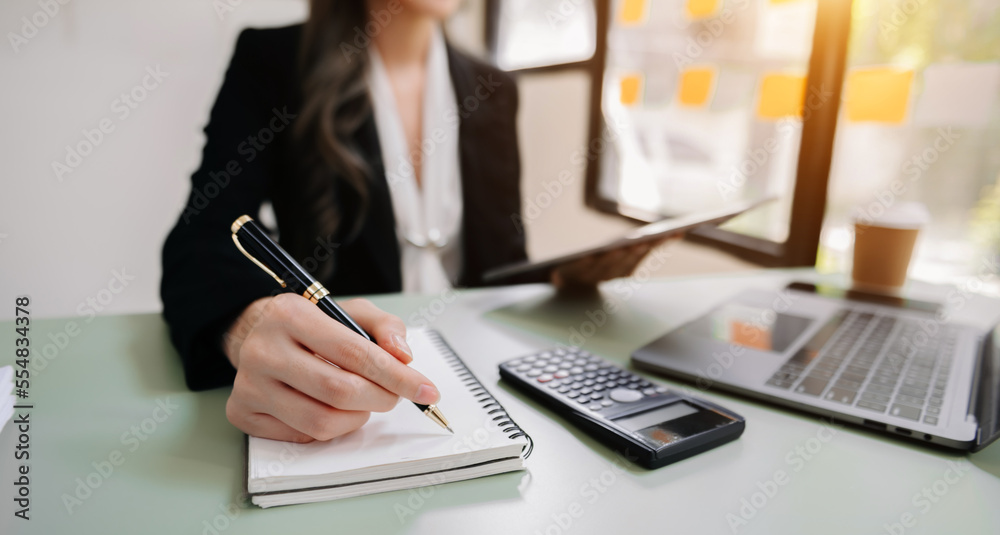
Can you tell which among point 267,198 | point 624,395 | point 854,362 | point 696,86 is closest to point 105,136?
point 267,198

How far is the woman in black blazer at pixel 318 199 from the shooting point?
0.38 meters

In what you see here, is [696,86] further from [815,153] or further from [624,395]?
[624,395]

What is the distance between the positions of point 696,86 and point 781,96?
37 centimetres

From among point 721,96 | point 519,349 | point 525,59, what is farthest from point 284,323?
point 525,59

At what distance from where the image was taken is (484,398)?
1.47ft

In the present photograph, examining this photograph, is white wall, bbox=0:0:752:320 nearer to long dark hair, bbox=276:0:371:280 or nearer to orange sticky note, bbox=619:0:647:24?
orange sticky note, bbox=619:0:647:24

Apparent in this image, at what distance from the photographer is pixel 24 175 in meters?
1.59

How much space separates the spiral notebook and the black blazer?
0.60 ft

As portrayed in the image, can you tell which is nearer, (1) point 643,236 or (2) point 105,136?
(1) point 643,236

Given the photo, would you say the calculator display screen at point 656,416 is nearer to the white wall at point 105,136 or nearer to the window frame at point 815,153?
the window frame at point 815,153

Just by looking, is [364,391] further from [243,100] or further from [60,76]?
[60,76]

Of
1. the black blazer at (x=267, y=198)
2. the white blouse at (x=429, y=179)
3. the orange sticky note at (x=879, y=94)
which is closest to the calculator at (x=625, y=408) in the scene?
the black blazer at (x=267, y=198)

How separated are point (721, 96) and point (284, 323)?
148 centimetres

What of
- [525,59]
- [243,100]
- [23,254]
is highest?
[525,59]
